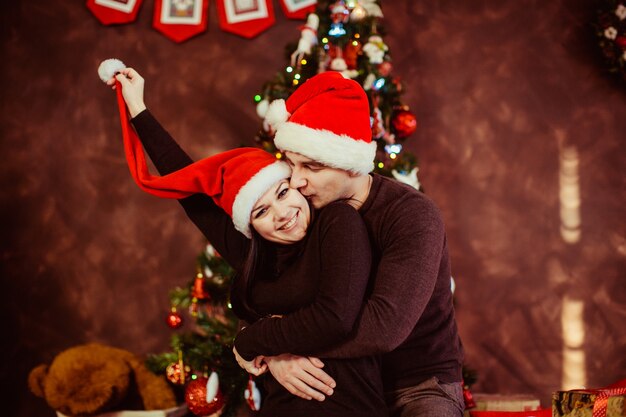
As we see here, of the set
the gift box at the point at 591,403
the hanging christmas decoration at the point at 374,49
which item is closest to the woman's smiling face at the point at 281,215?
the gift box at the point at 591,403

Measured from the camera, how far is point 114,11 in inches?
124

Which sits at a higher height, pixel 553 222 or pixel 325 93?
pixel 325 93

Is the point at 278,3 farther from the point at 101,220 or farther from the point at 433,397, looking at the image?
the point at 433,397

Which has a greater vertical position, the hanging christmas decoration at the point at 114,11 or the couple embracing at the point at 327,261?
the hanging christmas decoration at the point at 114,11

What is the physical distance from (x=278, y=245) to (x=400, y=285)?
41cm

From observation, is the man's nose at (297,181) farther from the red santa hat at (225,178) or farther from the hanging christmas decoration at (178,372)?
the hanging christmas decoration at (178,372)

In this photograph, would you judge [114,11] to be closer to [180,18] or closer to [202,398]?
[180,18]

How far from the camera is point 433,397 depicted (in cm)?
156

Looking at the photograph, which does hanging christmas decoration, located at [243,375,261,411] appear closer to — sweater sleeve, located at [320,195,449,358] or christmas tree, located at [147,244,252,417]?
christmas tree, located at [147,244,252,417]

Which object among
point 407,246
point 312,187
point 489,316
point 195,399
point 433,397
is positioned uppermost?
point 312,187

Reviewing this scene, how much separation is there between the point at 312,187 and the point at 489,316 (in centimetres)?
200

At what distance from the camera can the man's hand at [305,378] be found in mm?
1439

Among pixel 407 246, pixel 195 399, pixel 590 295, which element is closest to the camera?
pixel 407 246

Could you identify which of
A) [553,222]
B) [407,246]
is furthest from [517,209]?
[407,246]
